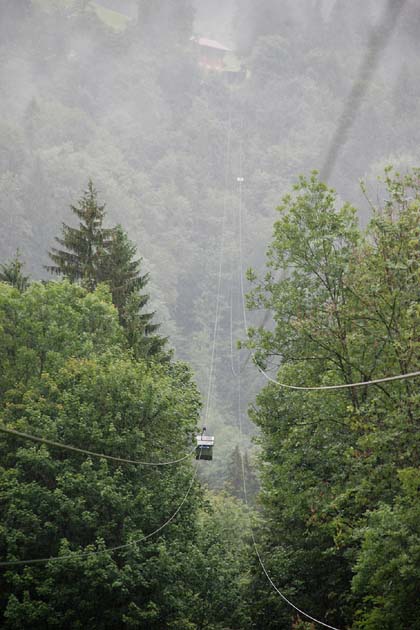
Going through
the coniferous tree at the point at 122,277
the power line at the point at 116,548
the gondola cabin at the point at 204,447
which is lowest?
the power line at the point at 116,548

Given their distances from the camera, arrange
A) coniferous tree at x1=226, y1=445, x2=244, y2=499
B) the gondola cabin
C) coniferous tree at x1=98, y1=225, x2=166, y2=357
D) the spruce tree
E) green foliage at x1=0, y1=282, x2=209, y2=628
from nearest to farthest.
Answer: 1. green foliage at x1=0, y1=282, x2=209, y2=628
2. the gondola cabin
3. coniferous tree at x1=98, y1=225, x2=166, y2=357
4. the spruce tree
5. coniferous tree at x1=226, y1=445, x2=244, y2=499

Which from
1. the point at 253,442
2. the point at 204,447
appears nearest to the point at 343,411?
the point at 253,442

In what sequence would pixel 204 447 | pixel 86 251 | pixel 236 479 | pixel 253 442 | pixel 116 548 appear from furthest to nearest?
pixel 236 479
pixel 86 251
pixel 204 447
pixel 253 442
pixel 116 548

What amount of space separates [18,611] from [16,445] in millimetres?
7287

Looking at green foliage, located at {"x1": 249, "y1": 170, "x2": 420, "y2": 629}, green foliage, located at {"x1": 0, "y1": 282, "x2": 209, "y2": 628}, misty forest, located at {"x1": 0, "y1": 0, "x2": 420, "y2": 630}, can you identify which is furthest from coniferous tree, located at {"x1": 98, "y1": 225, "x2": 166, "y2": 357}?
green foliage, located at {"x1": 249, "y1": 170, "x2": 420, "y2": 629}

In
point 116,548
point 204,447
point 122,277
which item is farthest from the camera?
point 122,277

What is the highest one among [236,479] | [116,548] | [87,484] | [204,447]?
[236,479]

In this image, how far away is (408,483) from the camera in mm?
18859

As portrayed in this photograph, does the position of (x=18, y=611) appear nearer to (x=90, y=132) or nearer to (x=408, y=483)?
(x=408, y=483)

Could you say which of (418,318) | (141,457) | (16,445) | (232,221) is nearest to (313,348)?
(418,318)

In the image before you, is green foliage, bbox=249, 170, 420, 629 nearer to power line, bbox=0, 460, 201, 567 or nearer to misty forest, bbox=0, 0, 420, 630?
misty forest, bbox=0, 0, 420, 630

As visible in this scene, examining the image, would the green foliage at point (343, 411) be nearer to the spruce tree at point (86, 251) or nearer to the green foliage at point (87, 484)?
the green foliage at point (87, 484)

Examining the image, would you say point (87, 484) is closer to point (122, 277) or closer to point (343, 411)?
point (343, 411)

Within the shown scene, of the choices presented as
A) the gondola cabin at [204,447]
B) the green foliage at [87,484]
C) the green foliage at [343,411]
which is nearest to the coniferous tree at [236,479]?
the gondola cabin at [204,447]
